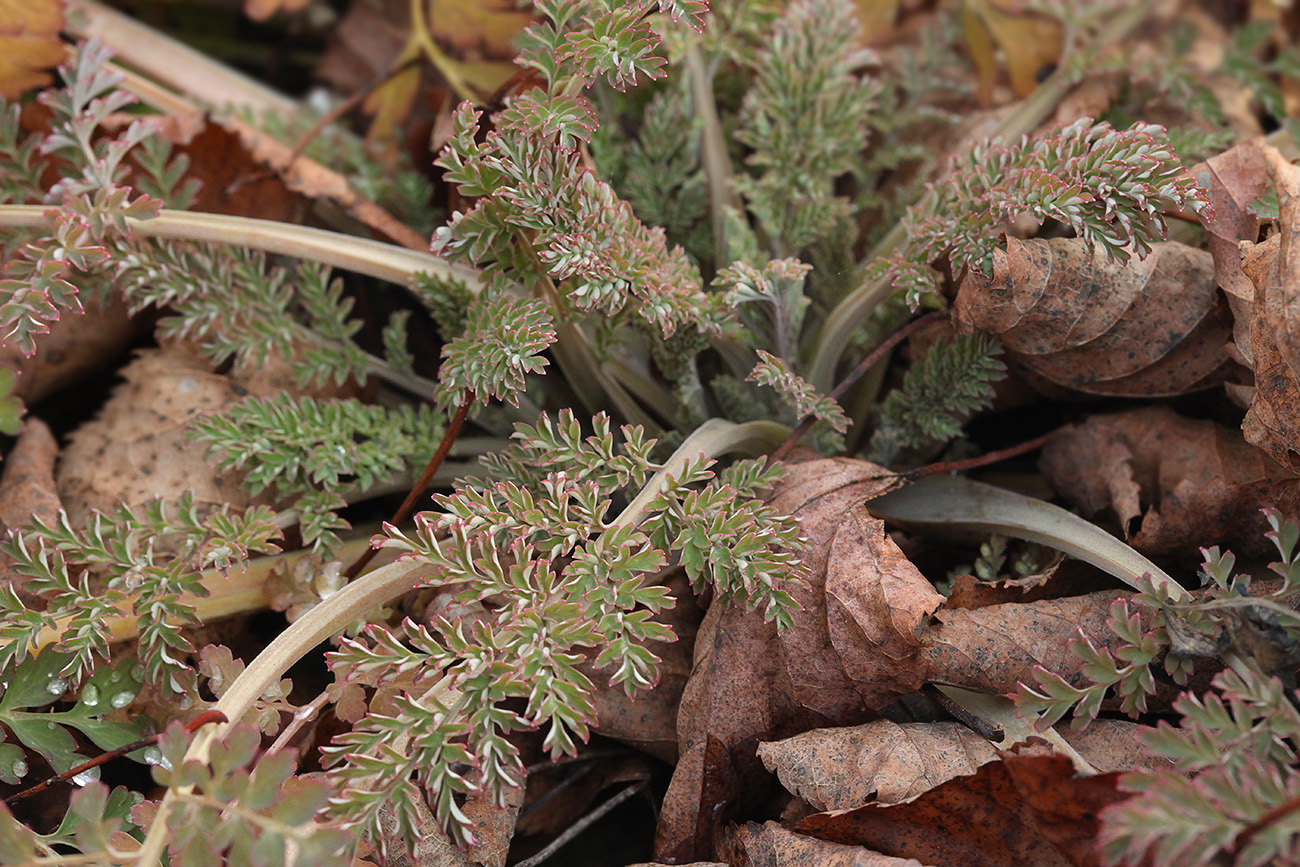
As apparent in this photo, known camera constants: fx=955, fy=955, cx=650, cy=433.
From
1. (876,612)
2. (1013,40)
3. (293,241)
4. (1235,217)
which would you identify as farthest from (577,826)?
(1013,40)

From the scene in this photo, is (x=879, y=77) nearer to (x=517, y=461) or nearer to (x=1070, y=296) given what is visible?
(x=1070, y=296)

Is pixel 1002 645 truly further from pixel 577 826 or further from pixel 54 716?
pixel 54 716

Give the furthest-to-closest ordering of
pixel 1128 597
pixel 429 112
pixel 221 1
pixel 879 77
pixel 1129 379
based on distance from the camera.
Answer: pixel 221 1 → pixel 429 112 → pixel 879 77 → pixel 1129 379 → pixel 1128 597

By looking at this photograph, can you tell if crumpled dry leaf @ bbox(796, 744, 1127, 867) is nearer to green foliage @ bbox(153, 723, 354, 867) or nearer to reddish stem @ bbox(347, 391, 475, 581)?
green foliage @ bbox(153, 723, 354, 867)

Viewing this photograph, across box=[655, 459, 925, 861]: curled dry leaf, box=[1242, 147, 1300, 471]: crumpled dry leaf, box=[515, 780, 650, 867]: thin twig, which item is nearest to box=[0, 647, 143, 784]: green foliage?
box=[515, 780, 650, 867]: thin twig

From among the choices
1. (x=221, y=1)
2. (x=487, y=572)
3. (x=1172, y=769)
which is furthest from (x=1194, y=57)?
(x=221, y=1)

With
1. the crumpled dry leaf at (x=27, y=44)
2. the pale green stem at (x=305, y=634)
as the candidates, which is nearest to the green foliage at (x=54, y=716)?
the pale green stem at (x=305, y=634)
